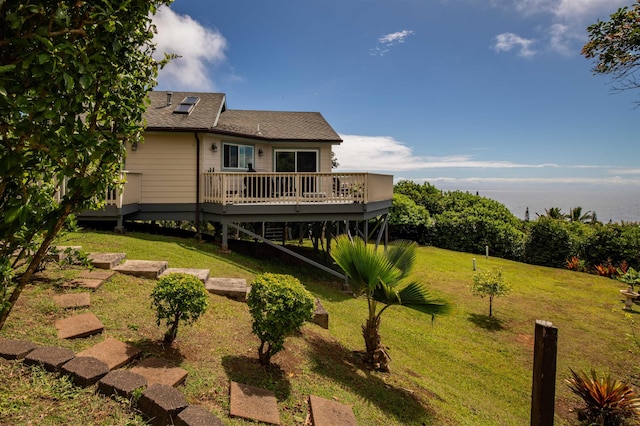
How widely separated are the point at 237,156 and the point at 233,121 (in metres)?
3.11

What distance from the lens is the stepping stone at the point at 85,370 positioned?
2881 mm

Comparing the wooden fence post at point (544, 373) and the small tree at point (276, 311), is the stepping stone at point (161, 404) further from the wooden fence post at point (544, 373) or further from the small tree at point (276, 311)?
the wooden fence post at point (544, 373)

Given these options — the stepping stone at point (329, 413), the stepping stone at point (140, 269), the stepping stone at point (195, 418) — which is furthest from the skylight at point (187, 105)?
the stepping stone at point (195, 418)

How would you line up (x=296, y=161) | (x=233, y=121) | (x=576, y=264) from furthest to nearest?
(x=576, y=264), (x=233, y=121), (x=296, y=161)

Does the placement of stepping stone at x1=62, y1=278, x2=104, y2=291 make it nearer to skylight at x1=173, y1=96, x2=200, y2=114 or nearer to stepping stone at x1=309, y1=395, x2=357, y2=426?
stepping stone at x1=309, y1=395, x2=357, y2=426

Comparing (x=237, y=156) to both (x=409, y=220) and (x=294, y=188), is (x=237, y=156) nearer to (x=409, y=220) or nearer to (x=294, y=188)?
(x=294, y=188)

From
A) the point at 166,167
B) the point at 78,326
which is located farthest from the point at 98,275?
the point at 166,167

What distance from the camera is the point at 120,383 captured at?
113 inches

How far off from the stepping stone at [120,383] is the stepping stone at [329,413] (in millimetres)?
1694

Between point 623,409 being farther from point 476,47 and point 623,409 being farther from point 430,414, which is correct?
point 476,47

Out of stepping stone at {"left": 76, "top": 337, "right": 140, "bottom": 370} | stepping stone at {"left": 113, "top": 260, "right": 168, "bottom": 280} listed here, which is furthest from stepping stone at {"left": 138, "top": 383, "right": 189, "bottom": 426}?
stepping stone at {"left": 113, "top": 260, "right": 168, "bottom": 280}

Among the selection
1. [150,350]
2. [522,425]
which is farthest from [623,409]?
[150,350]

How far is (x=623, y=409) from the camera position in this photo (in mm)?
5375

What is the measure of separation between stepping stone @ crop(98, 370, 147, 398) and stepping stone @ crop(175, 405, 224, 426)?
22.4 inches
